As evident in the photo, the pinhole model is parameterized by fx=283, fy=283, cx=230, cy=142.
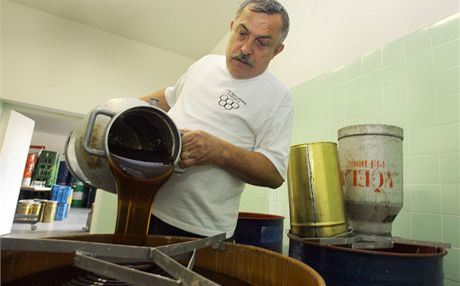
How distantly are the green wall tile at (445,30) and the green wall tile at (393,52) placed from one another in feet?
0.40

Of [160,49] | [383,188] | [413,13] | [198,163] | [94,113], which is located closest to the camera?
[94,113]

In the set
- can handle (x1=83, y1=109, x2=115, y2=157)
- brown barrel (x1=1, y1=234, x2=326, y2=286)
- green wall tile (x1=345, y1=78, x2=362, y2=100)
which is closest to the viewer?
brown barrel (x1=1, y1=234, x2=326, y2=286)

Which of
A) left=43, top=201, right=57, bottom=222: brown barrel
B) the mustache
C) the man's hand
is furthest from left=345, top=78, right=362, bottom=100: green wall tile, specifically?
left=43, top=201, right=57, bottom=222: brown barrel

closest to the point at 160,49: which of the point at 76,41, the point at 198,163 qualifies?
the point at 76,41

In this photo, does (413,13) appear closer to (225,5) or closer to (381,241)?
(381,241)

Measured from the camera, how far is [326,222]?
2.74 feet

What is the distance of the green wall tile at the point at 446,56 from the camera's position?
98 cm

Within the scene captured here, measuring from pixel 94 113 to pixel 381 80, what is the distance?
1.17 m

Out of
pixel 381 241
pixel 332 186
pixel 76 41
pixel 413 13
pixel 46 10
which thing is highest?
pixel 46 10

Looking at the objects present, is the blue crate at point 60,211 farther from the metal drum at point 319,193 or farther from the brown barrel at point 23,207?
the metal drum at point 319,193

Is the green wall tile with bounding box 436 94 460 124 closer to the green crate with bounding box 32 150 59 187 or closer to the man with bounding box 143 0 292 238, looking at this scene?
the man with bounding box 143 0 292 238

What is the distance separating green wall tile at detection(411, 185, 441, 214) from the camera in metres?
0.97

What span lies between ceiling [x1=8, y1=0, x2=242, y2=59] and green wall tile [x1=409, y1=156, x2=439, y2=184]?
199cm

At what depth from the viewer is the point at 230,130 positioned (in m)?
0.83
